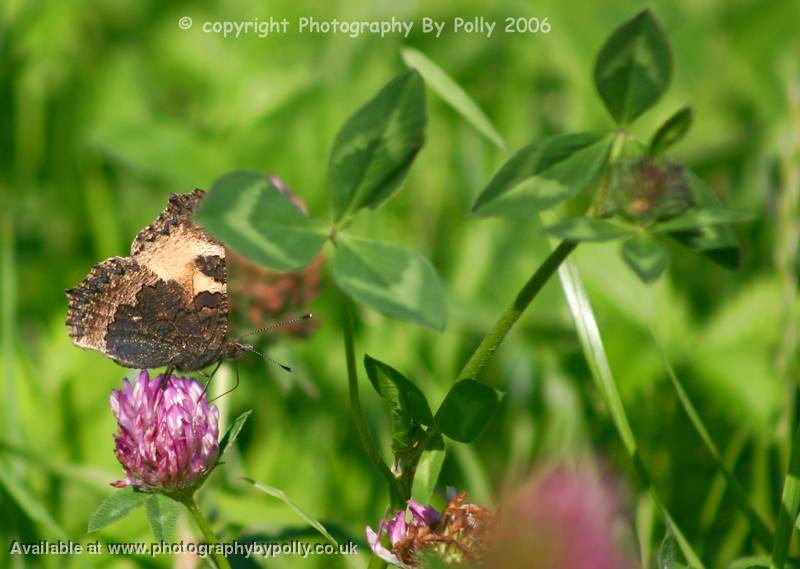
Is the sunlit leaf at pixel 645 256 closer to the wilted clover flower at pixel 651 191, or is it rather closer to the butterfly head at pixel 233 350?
the wilted clover flower at pixel 651 191

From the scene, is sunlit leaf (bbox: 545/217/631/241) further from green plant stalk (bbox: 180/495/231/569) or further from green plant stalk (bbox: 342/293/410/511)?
green plant stalk (bbox: 180/495/231/569)

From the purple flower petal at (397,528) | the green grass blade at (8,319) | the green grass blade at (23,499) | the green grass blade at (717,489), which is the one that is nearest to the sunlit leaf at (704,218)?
the purple flower petal at (397,528)

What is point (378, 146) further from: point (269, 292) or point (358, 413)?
point (269, 292)

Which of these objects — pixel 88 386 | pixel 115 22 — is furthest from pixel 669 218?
pixel 115 22

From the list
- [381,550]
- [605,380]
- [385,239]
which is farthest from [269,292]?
[381,550]

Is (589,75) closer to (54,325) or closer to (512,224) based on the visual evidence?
(512,224)

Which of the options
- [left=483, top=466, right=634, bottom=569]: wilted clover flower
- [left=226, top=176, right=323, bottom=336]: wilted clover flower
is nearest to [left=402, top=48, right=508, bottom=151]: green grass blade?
[left=226, top=176, right=323, bottom=336]: wilted clover flower
